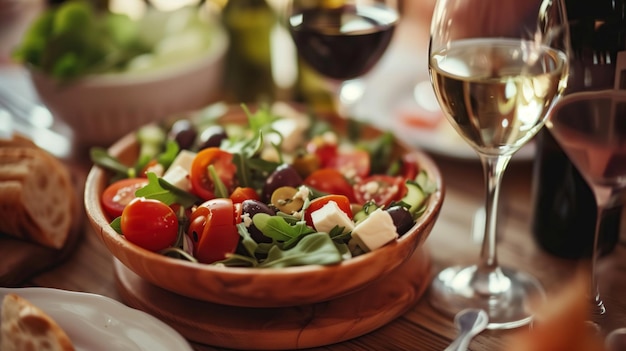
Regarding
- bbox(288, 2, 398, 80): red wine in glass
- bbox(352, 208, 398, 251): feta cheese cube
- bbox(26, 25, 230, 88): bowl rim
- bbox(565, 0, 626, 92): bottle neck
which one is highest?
bbox(565, 0, 626, 92): bottle neck

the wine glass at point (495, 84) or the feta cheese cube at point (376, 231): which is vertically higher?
the wine glass at point (495, 84)

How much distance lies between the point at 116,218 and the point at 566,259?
2.54ft

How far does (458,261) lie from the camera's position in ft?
4.26

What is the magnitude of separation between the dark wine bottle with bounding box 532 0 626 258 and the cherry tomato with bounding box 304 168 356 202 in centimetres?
34

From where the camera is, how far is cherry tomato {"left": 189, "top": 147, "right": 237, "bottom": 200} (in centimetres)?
118

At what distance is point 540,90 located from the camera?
3.23ft

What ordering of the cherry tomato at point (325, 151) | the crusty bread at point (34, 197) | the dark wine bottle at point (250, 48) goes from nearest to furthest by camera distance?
the crusty bread at point (34, 197) → the cherry tomato at point (325, 151) → the dark wine bottle at point (250, 48)

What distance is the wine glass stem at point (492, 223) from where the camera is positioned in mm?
1096

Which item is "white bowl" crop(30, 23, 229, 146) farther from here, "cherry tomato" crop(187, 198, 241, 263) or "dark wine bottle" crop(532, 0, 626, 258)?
"dark wine bottle" crop(532, 0, 626, 258)

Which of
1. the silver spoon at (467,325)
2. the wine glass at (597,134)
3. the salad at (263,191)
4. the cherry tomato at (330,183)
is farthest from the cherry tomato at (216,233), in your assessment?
the wine glass at (597,134)

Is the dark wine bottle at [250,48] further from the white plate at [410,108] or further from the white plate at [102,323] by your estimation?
the white plate at [102,323]

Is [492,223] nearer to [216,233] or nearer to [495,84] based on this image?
Answer: [495,84]

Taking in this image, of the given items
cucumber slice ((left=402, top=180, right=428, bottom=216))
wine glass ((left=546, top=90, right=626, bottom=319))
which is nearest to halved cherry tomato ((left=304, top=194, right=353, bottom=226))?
cucumber slice ((left=402, top=180, right=428, bottom=216))

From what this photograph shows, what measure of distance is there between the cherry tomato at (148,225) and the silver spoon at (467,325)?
428 mm
